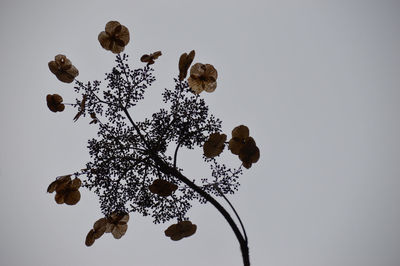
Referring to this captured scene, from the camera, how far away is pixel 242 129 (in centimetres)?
329

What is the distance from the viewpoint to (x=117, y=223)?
3.66m

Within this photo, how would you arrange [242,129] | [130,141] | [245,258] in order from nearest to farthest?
[245,258]
[242,129]
[130,141]

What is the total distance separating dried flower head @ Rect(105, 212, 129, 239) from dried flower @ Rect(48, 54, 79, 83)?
7.80 ft

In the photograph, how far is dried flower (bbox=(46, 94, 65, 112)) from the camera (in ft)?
12.1

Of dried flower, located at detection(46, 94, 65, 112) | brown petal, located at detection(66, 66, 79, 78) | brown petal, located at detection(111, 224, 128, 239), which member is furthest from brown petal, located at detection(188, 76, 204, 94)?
brown petal, located at detection(111, 224, 128, 239)

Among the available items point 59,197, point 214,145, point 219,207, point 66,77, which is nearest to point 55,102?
point 66,77

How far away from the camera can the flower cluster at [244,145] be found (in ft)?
10.8

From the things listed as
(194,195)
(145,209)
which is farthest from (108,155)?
(194,195)

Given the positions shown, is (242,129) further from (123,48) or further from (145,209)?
(123,48)

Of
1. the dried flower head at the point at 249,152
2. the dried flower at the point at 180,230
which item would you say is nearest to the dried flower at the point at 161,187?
the dried flower at the point at 180,230

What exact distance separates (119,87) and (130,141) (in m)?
0.86

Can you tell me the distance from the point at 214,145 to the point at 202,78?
108 centimetres

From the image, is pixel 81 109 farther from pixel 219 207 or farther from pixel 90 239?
pixel 219 207

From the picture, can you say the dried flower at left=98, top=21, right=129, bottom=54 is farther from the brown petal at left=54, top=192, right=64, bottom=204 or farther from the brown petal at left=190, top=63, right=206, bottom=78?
the brown petal at left=54, top=192, right=64, bottom=204
